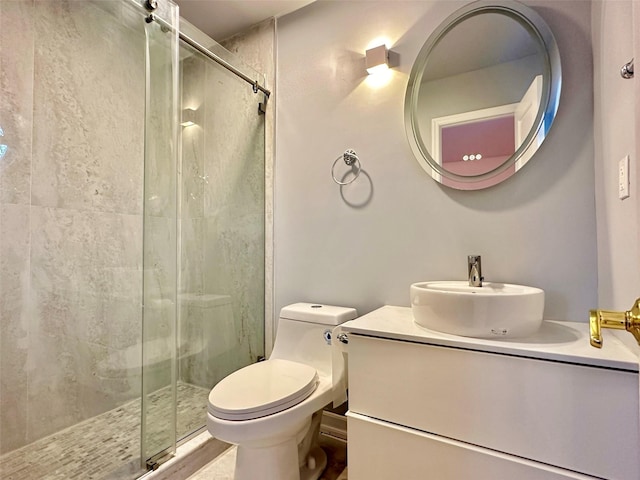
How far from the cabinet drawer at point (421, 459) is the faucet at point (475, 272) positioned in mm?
561

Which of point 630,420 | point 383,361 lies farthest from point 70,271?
point 630,420

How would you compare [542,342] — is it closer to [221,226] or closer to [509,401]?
[509,401]

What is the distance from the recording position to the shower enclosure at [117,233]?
4.66ft

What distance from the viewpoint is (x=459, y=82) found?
1385 millimetres

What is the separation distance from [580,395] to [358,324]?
2.10 ft

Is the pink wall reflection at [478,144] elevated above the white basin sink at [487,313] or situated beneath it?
elevated above

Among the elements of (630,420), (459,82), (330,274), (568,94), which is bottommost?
(630,420)

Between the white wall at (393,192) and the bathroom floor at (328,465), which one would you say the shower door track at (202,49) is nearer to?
the white wall at (393,192)

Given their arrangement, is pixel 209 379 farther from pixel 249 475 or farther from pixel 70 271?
pixel 70 271

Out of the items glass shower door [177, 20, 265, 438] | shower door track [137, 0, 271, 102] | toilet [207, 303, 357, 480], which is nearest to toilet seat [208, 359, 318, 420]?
toilet [207, 303, 357, 480]

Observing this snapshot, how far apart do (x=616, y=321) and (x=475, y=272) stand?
0.79 m

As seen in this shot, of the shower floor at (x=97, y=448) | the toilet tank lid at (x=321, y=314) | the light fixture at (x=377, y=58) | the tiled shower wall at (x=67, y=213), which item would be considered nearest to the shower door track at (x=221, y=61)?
the tiled shower wall at (x=67, y=213)

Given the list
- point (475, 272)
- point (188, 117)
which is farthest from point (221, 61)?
point (475, 272)

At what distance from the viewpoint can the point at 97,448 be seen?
1464 mm
